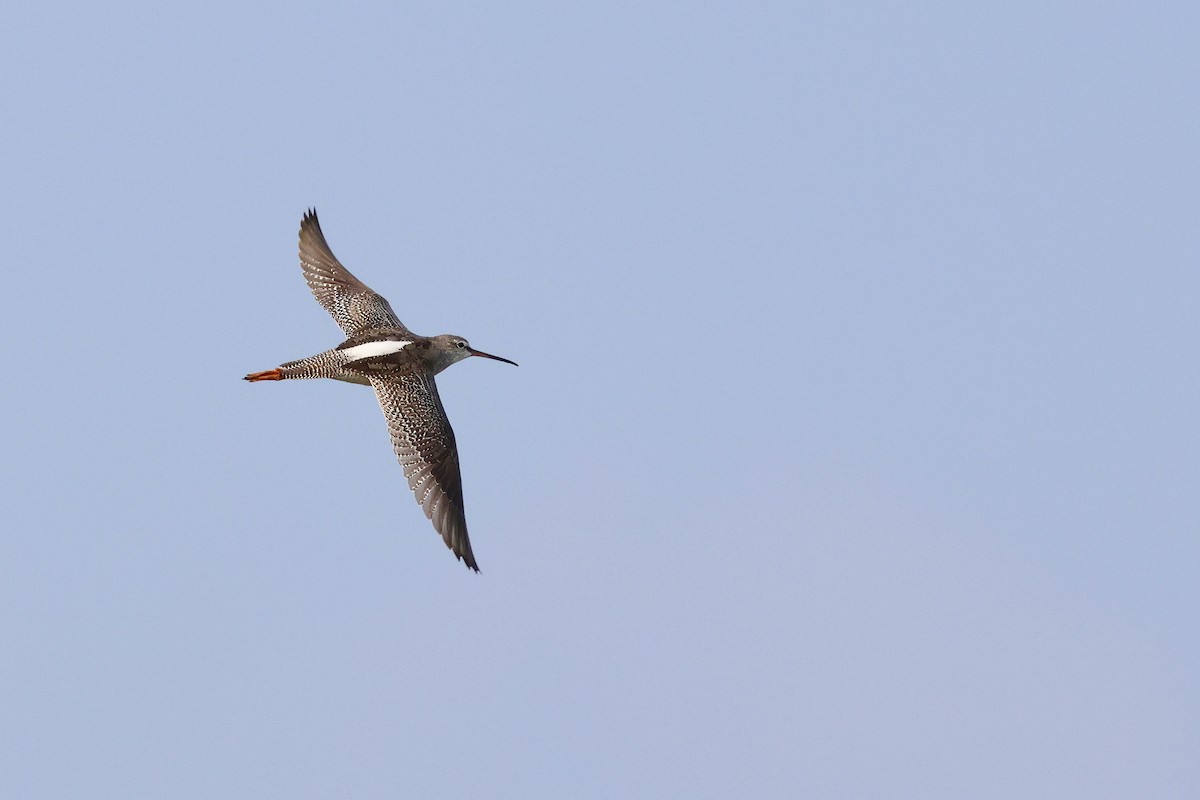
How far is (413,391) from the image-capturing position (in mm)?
30688

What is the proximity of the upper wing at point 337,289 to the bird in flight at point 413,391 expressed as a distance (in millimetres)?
148

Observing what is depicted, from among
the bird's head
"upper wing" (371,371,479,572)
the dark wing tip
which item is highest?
the dark wing tip

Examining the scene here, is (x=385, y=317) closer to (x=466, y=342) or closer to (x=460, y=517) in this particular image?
(x=466, y=342)

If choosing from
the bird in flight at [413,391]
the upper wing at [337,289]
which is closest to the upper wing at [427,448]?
the bird in flight at [413,391]

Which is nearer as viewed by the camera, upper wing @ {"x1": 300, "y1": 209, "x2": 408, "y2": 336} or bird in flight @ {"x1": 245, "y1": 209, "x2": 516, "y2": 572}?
bird in flight @ {"x1": 245, "y1": 209, "x2": 516, "y2": 572}

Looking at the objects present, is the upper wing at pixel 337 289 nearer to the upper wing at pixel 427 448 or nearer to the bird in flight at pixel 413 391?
the bird in flight at pixel 413 391

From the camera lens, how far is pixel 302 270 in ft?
112

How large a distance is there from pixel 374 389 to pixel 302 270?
455 cm

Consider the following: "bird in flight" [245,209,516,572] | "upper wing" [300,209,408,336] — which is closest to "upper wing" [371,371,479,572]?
"bird in flight" [245,209,516,572]

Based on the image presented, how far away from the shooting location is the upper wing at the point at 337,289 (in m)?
32.6

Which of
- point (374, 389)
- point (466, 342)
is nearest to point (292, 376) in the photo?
A: point (374, 389)

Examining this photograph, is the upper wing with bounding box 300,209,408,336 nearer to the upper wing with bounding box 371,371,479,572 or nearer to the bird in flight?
the bird in flight

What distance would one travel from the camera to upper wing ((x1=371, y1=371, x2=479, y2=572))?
29.5m

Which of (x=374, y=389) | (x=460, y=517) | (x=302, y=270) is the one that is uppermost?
(x=302, y=270)
